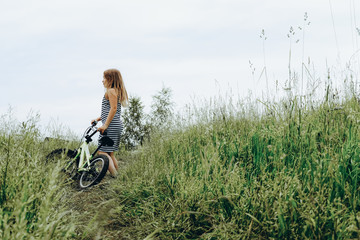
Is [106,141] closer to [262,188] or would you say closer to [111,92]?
[111,92]

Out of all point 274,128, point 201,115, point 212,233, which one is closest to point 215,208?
point 212,233

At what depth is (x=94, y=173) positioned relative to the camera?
18.2 ft

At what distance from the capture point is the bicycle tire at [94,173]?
17.5ft

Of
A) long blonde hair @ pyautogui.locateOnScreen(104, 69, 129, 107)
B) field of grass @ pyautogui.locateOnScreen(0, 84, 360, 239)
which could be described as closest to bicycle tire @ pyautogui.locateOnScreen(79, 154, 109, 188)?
field of grass @ pyautogui.locateOnScreen(0, 84, 360, 239)

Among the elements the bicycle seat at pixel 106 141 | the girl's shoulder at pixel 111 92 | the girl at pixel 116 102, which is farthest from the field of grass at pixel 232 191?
the girl's shoulder at pixel 111 92

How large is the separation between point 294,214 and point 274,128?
6.41 ft

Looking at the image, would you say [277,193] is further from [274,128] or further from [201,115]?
[201,115]

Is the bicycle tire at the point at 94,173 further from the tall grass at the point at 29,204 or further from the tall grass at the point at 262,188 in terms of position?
the tall grass at the point at 29,204

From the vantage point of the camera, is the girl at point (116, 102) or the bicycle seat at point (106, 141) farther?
the girl at point (116, 102)

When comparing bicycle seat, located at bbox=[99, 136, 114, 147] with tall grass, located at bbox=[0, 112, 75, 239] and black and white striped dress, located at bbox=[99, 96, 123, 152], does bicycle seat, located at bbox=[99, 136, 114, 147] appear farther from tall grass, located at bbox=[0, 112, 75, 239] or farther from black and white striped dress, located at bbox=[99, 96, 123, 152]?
tall grass, located at bbox=[0, 112, 75, 239]

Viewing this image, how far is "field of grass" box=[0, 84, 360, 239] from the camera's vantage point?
2.46m

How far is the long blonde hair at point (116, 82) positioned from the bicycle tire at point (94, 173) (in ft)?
4.16

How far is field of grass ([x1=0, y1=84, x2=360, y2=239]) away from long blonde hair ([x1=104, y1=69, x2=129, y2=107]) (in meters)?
1.56

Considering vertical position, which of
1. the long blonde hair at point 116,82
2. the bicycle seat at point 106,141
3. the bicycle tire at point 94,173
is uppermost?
the long blonde hair at point 116,82
